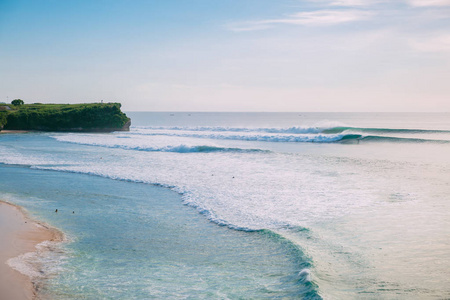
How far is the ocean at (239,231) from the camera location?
6141 millimetres

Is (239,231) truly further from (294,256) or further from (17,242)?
(17,242)

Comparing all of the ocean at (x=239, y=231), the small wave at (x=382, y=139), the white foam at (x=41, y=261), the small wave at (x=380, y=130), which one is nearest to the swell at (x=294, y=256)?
the ocean at (x=239, y=231)

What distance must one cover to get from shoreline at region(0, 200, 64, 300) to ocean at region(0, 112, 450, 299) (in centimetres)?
21

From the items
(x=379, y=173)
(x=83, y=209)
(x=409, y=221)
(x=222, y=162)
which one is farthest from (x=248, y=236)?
(x=222, y=162)

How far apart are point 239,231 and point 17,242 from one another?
5.30 m

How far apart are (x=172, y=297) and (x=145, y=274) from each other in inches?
41.2

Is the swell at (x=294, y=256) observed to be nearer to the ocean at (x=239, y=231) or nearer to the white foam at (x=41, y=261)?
the ocean at (x=239, y=231)

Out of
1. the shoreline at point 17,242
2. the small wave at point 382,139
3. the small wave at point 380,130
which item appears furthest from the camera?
the small wave at point 380,130

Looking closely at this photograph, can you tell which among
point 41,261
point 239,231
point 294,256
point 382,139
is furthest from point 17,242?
point 382,139

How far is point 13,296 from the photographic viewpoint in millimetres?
5770

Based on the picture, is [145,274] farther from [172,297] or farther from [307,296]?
[307,296]

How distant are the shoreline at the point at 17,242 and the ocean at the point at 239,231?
214mm

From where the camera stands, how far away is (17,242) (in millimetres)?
8312

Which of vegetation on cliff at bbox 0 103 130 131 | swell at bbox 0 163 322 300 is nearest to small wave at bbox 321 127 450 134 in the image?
vegetation on cliff at bbox 0 103 130 131
